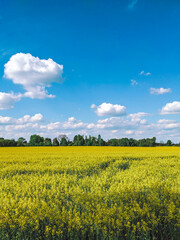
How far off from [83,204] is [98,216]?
1.15 m

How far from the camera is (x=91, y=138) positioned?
3034 inches

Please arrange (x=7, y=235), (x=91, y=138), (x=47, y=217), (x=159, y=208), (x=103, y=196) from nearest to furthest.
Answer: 1. (x=7, y=235)
2. (x=47, y=217)
3. (x=159, y=208)
4. (x=103, y=196)
5. (x=91, y=138)

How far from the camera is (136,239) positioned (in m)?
4.60

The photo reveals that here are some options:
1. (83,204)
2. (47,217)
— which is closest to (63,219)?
(47,217)

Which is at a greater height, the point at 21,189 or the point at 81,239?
the point at 21,189

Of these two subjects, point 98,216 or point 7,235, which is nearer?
point 7,235

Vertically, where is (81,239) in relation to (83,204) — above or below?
below

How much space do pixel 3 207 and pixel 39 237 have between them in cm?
191

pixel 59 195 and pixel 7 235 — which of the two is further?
pixel 59 195

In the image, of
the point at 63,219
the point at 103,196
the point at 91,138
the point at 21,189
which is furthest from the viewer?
the point at 91,138

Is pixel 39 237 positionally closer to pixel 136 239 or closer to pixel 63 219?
pixel 63 219

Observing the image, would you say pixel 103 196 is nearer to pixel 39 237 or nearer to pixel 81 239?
pixel 81 239

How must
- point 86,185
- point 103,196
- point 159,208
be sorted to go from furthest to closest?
point 86,185 → point 103,196 → point 159,208

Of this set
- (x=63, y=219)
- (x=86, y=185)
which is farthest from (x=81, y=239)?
(x=86, y=185)
